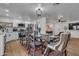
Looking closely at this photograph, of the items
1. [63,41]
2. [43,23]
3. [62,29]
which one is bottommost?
[63,41]

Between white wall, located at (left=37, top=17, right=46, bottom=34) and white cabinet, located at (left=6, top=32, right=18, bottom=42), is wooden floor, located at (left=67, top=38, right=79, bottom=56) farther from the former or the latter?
white cabinet, located at (left=6, top=32, right=18, bottom=42)

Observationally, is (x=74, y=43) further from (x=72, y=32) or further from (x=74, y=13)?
(x=74, y=13)

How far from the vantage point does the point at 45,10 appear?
91.0 inches

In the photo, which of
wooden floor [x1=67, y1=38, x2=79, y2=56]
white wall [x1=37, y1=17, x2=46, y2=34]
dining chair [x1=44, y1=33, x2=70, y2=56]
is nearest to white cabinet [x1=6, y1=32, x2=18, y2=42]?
white wall [x1=37, y1=17, x2=46, y2=34]

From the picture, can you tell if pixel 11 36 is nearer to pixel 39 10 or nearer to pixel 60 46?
pixel 39 10

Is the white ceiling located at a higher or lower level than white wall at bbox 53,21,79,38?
higher

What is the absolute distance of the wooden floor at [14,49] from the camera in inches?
91.1

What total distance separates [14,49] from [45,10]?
1145 millimetres

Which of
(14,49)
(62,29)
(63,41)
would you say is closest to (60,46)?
(63,41)

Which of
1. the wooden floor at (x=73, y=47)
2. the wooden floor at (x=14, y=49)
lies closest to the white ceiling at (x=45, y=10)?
the wooden floor at (x=73, y=47)

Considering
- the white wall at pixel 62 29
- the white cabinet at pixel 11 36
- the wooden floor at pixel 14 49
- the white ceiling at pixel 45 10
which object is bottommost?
the wooden floor at pixel 14 49

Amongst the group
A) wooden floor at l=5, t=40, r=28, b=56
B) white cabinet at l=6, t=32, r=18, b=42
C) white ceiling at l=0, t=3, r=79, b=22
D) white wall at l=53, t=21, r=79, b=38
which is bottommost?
wooden floor at l=5, t=40, r=28, b=56

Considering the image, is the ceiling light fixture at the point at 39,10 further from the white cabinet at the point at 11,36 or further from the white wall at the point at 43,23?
the white cabinet at the point at 11,36

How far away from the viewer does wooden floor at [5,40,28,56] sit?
2314 millimetres
